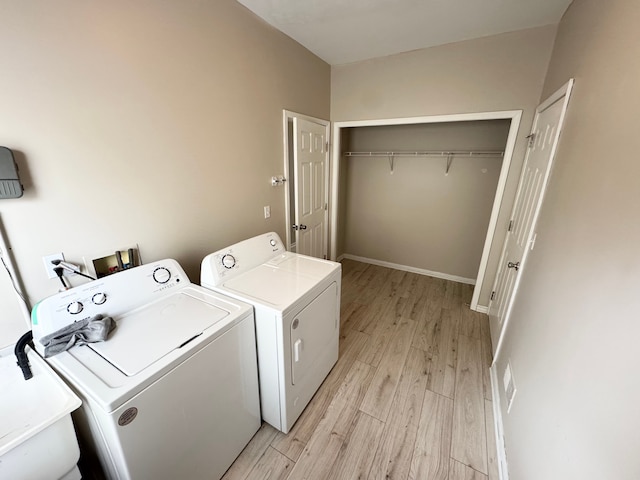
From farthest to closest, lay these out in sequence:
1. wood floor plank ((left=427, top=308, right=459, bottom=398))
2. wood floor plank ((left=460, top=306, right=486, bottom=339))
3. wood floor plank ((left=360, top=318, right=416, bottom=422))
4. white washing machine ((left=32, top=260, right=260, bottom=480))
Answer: wood floor plank ((left=460, top=306, right=486, bottom=339)) < wood floor plank ((left=427, top=308, right=459, bottom=398)) < wood floor plank ((left=360, top=318, right=416, bottom=422)) < white washing machine ((left=32, top=260, right=260, bottom=480))

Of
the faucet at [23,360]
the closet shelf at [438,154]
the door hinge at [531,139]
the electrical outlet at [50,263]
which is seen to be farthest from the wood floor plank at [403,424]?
the closet shelf at [438,154]

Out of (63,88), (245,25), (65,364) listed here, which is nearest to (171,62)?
(63,88)

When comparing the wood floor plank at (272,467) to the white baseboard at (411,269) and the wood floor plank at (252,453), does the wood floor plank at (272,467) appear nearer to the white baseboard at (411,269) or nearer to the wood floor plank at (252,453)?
the wood floor plank at (252,453)

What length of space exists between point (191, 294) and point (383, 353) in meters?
→ 1.61

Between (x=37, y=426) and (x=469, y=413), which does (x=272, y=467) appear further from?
(x=469, y=413)

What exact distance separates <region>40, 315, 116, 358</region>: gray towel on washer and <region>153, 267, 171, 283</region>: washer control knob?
31 cm

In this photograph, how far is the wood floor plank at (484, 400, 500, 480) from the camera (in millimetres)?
1387

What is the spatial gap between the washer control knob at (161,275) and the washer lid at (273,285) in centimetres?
31

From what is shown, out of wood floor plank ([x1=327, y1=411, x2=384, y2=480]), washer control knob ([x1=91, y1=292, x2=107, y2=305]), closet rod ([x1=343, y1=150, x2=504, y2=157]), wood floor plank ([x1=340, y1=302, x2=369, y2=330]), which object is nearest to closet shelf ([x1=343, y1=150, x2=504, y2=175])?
closet rod ([x1=343, y1=150, x2=504, y2=157])

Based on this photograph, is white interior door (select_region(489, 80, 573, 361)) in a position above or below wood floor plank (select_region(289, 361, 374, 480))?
above

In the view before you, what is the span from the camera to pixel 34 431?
77 centimetres

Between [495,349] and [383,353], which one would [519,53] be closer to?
[495,349]

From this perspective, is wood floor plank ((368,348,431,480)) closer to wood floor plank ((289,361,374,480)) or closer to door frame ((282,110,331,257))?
wood floor plank ((289,361,374,480))

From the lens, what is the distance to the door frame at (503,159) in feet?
7.61
